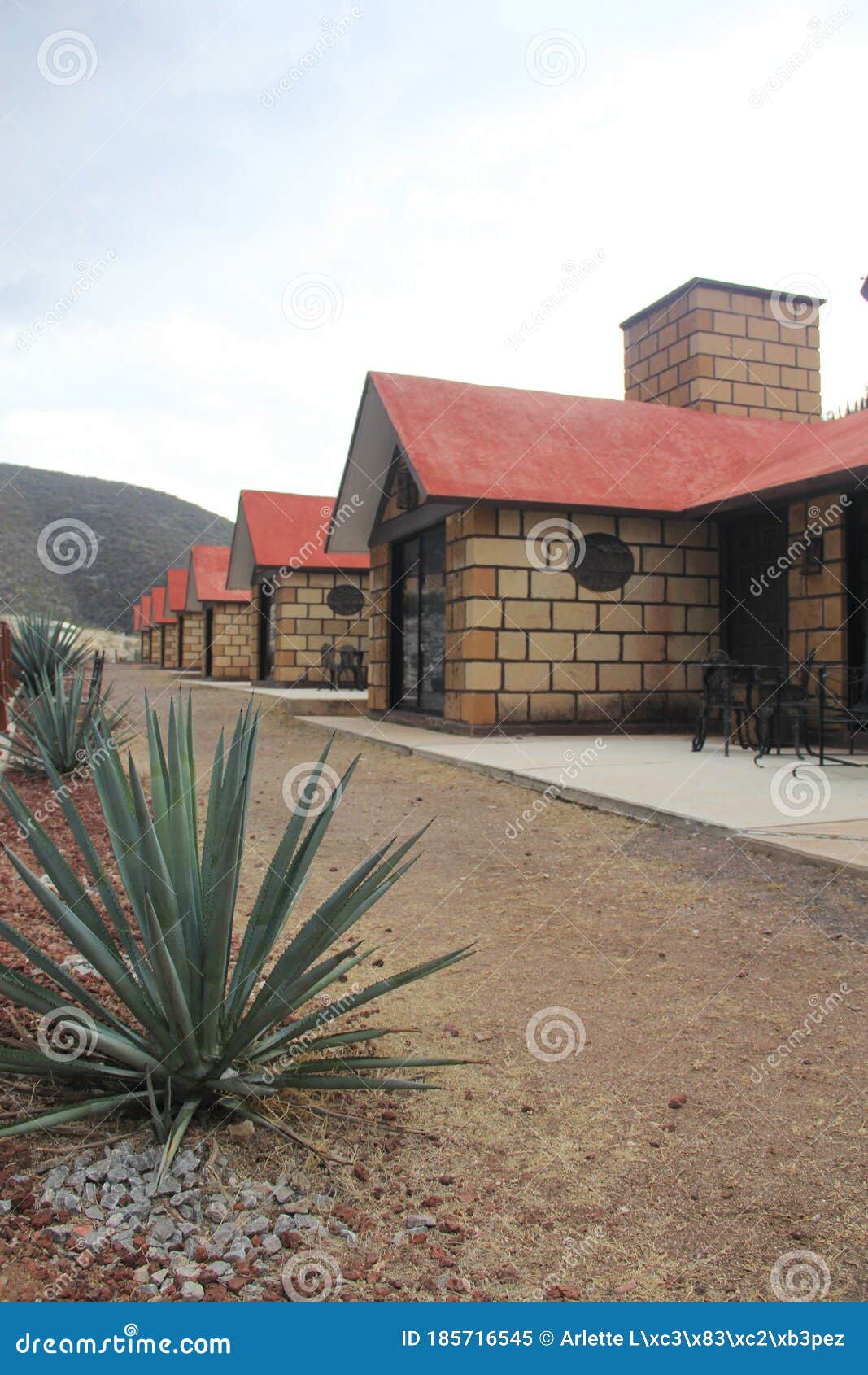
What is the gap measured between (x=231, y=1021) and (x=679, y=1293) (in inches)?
45.1

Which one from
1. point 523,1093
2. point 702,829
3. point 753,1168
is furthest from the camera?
point 702,829

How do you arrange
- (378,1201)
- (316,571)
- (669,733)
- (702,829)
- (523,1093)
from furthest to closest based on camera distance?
1. (316,571)
2. (669,733)
3. (702,829)
4. (523,1093)
5. (378,1201)

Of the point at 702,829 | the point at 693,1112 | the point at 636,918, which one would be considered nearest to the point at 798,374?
the point at 702,829

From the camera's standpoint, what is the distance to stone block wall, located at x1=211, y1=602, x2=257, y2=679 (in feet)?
92.7

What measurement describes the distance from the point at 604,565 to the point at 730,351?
7636 millimetres

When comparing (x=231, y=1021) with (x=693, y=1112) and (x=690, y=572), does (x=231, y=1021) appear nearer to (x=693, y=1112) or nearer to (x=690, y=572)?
(x=693, y=1112)

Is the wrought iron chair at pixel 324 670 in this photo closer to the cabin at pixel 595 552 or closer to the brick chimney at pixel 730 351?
the cabin at pixel 595 552

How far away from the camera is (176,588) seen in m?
40.1

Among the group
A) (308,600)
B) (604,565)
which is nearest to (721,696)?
(604,565)

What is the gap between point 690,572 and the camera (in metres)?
11.7

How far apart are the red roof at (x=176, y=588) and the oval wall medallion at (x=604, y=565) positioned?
95.4 feet

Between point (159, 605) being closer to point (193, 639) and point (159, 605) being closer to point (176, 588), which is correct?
point (176, 588)

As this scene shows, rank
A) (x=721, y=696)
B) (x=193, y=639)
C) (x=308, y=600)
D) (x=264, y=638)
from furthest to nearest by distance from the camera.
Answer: (x=193, y=639) → (x=264, y=638) → (x=308, y=600) → (x=721, y=696)

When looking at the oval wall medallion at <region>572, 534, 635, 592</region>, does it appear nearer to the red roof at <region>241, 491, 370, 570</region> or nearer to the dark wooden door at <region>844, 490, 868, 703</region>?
the dark wooden door at <region>844, 490, 868, 703</region>
